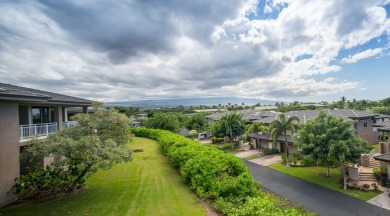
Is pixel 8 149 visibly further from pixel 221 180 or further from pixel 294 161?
pixel 294 161

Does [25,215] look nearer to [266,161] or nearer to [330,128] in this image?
[330,128]

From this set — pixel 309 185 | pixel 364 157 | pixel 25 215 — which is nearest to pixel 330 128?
pixel 309 185

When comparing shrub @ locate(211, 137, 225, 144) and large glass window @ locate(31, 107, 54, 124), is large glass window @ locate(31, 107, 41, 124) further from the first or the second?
shrub @ locate(211, 137, 225, 144)

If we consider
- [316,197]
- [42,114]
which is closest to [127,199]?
[42,114]

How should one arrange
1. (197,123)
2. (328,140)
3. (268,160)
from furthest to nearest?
(197,123) < (268,160) < (328,140)

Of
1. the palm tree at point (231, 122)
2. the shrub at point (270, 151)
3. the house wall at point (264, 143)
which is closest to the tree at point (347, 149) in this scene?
the shrub at point (270, 151)

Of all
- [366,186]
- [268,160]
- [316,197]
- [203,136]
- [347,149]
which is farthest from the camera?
[203,136]

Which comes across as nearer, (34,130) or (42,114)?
(34,130)
